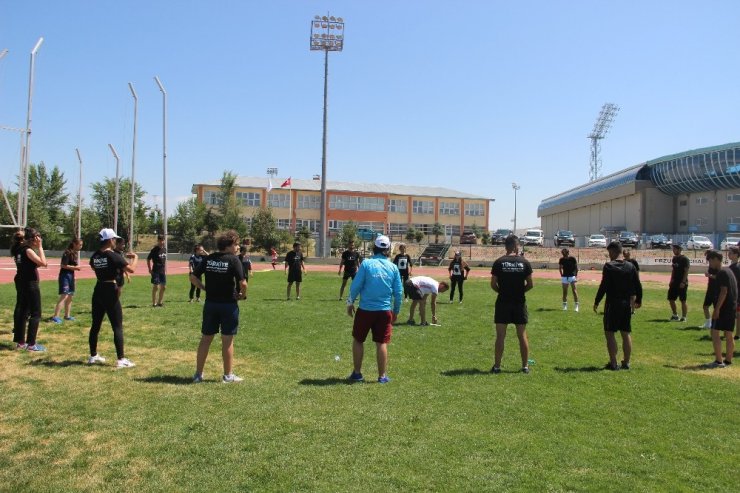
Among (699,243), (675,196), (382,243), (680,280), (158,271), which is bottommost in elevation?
(158,271)

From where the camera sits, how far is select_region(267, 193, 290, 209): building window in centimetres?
7304

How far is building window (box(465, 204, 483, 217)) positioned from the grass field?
71.3 meters

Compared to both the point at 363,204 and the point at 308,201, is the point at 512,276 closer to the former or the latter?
the point at 308,201

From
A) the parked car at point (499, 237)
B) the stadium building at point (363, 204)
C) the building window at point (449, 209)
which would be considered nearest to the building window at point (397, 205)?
the stadium building at point (363, 204)

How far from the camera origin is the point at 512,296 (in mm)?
8164

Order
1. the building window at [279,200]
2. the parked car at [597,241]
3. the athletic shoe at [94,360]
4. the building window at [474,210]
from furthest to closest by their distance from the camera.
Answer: the building window at [474,210], the building window at [279,200], the parked car at [597,241], the athletic shoe at [94,360]

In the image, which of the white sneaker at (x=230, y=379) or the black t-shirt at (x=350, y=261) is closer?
the white sneaker at (x=230, y=379)

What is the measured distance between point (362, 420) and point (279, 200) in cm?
6926

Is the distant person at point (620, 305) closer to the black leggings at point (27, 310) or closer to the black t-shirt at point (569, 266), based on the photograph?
the black t-shirt at point (569, 266)

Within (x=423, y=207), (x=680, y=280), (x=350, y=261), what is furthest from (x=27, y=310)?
(x=423, y=207)

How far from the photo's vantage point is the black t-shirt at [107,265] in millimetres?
7879

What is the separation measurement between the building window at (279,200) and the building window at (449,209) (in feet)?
70.2

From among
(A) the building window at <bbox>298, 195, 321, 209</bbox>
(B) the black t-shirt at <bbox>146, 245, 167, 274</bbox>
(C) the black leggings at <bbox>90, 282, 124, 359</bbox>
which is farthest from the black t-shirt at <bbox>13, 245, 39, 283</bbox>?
(A) the building window at <bbox>298, 195, 321, 209</bbox>

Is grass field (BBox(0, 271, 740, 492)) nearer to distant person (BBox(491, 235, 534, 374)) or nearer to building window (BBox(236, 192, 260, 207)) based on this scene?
distant person (BBox(491, 235, 534, 374))
